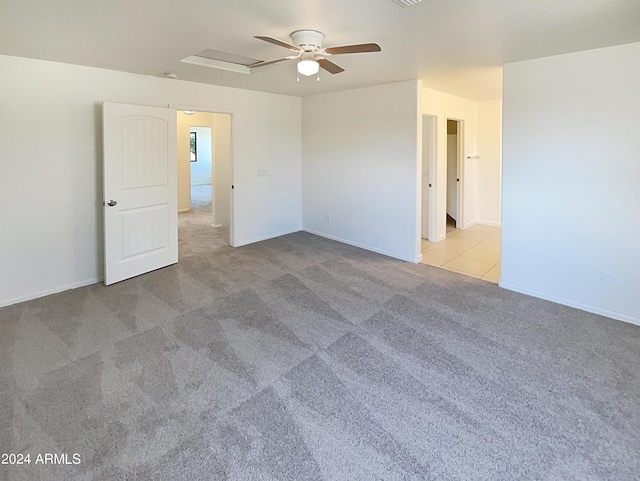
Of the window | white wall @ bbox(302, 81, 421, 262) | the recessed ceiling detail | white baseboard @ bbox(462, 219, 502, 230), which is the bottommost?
white baseboard @ bbox(462, 219, 502, 230)

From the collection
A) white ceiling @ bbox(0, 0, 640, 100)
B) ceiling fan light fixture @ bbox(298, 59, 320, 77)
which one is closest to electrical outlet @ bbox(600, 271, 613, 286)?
white ceiling @ bbox(0, 0, 640, 100)

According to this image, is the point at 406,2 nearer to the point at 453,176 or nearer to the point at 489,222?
the point at 453,176

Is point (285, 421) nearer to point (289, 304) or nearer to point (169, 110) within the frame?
point (289, 304)

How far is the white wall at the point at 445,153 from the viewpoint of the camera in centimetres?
561

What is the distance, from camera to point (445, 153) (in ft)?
19.8

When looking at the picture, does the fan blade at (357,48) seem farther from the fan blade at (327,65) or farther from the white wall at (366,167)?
the white wall at (366,167)

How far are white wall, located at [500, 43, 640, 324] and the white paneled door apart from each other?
4.00 meters

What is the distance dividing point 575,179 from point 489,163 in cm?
400

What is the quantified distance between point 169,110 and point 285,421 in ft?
13.2

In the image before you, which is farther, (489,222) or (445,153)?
(489,222)

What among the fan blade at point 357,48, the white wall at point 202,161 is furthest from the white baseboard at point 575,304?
the white wall at point 202,161

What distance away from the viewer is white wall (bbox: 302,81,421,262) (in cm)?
484

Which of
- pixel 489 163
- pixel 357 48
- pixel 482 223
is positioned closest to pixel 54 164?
pixel 357 48

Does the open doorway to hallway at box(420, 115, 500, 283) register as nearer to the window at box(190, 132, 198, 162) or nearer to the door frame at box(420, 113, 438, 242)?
the door frame at box(420, 113, 438, 242)
